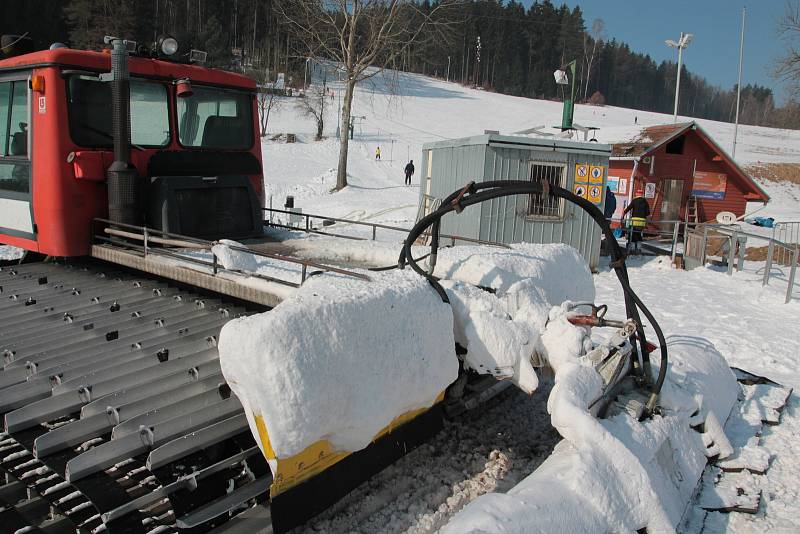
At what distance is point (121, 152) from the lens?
4523mm

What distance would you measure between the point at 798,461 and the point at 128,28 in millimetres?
38626

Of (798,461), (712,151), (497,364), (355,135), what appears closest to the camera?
(497,364)

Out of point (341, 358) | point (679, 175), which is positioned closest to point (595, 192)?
point (341, 358)

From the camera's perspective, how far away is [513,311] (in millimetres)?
3152

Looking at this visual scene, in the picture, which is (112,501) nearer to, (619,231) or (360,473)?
(360,473)

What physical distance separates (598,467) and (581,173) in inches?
440

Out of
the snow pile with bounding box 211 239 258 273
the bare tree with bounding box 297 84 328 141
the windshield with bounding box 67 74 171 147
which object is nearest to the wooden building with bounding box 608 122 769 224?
the windshield with bounding box 67 74 171 147

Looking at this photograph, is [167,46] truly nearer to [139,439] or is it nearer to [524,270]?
[524,270]

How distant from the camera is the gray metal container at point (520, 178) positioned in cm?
1231

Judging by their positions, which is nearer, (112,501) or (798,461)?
(112,501)

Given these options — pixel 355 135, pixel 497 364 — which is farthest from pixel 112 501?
pixel 355 135

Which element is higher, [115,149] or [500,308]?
[115,149]

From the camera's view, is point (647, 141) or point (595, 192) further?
point (647, 141)

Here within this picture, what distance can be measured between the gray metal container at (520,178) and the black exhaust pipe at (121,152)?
335 inches
